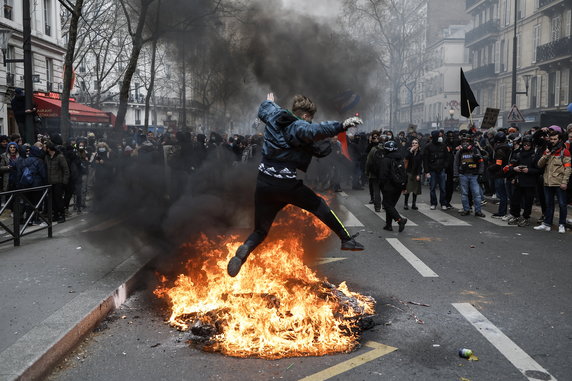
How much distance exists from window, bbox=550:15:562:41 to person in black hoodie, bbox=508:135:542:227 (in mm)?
26825

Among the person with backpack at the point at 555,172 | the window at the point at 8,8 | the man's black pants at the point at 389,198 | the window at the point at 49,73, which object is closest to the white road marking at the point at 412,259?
the man's black pants at the point at 389,198

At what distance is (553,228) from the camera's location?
9711mm

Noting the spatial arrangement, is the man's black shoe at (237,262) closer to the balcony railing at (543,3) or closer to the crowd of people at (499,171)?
the crowd of people at (499,171)

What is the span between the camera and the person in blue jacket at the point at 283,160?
14.4 ft

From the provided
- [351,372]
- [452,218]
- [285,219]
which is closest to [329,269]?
[285,219]

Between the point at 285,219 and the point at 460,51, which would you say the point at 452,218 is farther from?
the point at 460,51

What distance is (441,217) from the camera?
1105cm

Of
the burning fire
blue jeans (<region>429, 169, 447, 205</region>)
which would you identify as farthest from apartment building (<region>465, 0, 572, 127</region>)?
the burning fire

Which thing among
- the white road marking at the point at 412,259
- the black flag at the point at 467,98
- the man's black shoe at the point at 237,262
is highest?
the black flag at the point at 467,98

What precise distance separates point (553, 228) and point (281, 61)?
9.27 m

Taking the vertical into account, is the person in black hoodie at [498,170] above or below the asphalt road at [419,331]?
above

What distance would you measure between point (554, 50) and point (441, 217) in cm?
2600

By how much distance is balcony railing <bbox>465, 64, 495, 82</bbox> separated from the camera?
43.7m

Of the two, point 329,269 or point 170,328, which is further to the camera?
point 329,269
